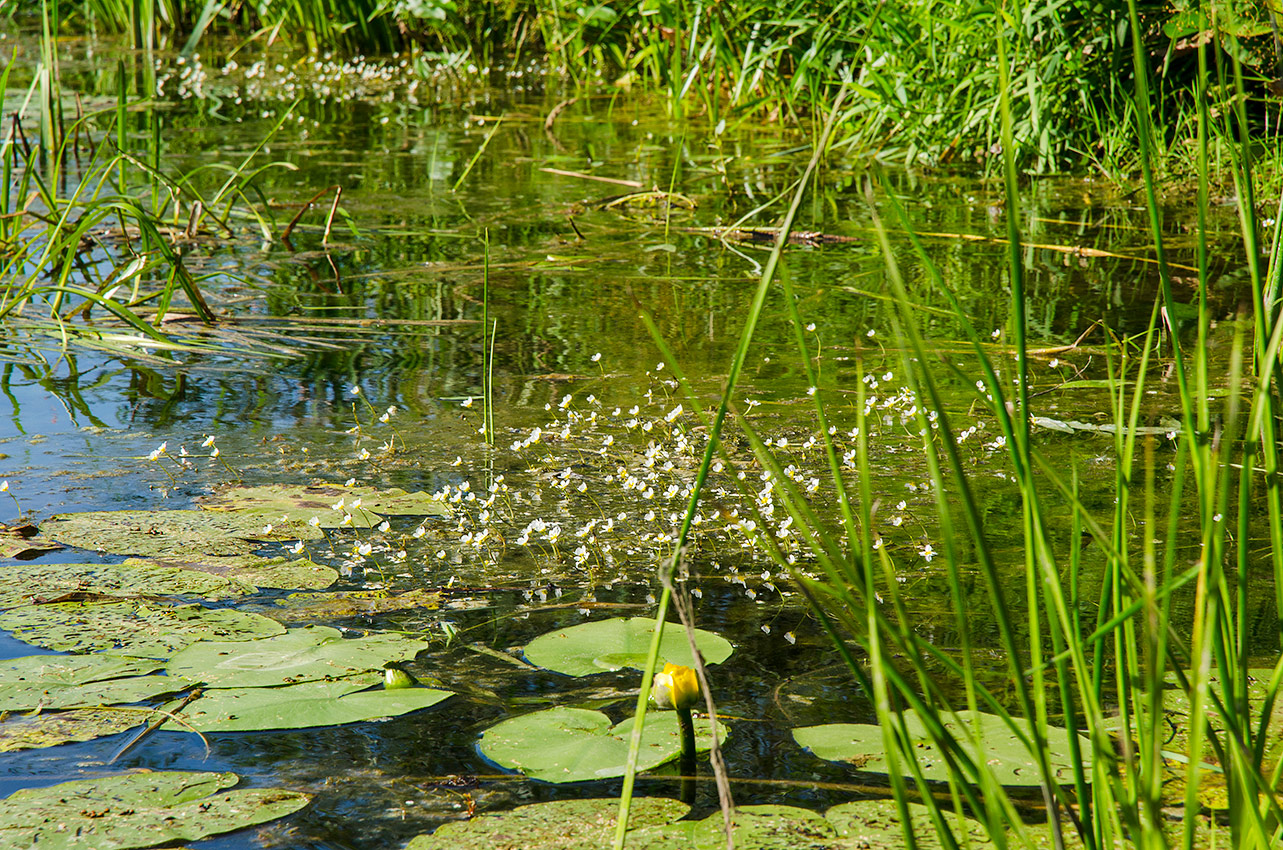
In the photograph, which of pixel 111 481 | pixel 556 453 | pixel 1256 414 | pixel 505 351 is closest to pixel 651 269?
pixel 505 351

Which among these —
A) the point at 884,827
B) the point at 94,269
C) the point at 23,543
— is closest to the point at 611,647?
the point at 884,827

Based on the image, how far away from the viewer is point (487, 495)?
207 centimetres

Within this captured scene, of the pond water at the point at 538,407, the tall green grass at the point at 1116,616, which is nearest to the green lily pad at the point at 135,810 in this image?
the pond water at the point at 538,407

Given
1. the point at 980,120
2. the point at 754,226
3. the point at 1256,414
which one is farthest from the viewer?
the point at 980,120

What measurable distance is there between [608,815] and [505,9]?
288 inches

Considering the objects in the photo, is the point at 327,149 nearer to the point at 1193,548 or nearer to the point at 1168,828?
the point at 1193,548

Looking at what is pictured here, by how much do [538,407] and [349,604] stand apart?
2.94 feet

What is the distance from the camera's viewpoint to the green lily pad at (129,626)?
4.98 ft

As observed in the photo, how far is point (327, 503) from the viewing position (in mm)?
2004

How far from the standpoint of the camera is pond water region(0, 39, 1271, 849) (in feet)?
4.43

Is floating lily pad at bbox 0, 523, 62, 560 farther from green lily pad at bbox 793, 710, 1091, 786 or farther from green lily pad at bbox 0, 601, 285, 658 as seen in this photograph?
green lily pad at bbox 793, 710, 1091, 786

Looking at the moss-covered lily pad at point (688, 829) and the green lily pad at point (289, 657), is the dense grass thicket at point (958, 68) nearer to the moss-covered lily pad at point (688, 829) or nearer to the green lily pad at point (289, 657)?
the green lily pad at point (289, 657)

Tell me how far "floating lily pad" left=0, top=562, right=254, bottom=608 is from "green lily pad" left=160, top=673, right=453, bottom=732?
32cm

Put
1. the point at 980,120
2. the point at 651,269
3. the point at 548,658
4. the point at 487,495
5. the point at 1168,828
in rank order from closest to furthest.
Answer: the point at 1168,828 → the point at 548,658 → the point at 487,495 → the point at 651,269 → the point at 980,120
